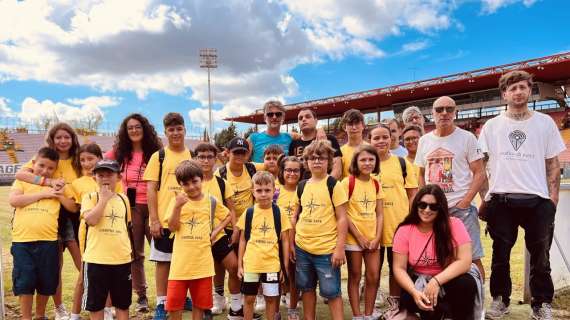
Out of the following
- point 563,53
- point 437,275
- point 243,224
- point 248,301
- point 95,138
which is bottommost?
point 248,301

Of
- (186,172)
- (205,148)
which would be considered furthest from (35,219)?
(205,148)

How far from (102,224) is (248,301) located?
53.1 inches

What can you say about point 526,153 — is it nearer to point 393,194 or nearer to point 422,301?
point 393,194

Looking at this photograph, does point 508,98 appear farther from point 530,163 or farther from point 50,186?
point 50,186

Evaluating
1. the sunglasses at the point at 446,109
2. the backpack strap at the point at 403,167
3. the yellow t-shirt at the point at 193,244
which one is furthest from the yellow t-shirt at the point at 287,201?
the sunglasses at the point at 446,109

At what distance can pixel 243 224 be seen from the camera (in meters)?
3.54

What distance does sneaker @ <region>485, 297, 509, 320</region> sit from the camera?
12.5 feet

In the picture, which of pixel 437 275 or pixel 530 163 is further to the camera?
pixel 530 163

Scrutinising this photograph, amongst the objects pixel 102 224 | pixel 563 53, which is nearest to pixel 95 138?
pixel 563 53

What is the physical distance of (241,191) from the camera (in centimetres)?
403

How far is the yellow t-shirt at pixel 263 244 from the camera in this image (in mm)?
3361

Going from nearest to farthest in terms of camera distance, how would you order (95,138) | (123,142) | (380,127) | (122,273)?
(122,273) → (380,127) → (123,142) → (95,138)

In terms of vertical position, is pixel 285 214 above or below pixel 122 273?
above

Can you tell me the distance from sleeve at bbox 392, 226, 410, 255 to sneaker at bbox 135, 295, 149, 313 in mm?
2592
